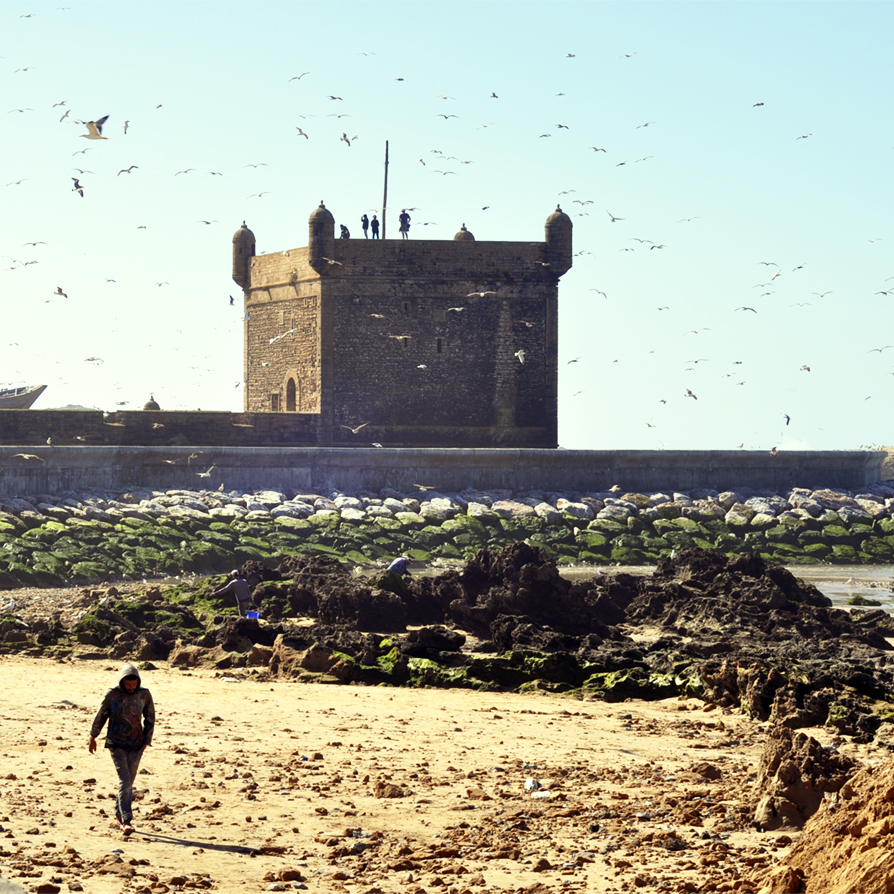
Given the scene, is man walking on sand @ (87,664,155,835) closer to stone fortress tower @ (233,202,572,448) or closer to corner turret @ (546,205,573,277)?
stone fortress tower @ (233,202,572,448)

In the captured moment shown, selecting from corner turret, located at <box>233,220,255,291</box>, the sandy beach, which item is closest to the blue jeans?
the sandy beach

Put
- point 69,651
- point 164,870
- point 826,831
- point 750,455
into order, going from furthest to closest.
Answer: point 750,455
point 69,651
point 164,870
point 826,831

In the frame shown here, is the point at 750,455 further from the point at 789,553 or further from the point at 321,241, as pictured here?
the point at 321,241

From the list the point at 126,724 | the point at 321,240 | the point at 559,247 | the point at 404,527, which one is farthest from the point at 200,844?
the point at 559,247

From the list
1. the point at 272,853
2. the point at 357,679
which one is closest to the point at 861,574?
the point at 357,679

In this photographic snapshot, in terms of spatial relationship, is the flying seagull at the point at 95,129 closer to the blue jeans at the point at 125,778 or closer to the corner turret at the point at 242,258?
the blue jeans at the point at 125,778

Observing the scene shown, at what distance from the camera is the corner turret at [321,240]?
123 feet

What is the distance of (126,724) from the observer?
25.0 ft

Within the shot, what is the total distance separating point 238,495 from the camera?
98.5ft

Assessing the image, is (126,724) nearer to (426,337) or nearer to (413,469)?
(413,469)

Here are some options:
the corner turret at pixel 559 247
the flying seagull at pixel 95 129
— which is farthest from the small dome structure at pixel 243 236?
the flying seagull at pixel 95 129

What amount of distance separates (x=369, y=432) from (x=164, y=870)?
31474 mm

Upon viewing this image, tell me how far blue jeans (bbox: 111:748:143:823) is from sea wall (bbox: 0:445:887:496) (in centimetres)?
2048

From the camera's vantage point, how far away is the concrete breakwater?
23.8 meters
